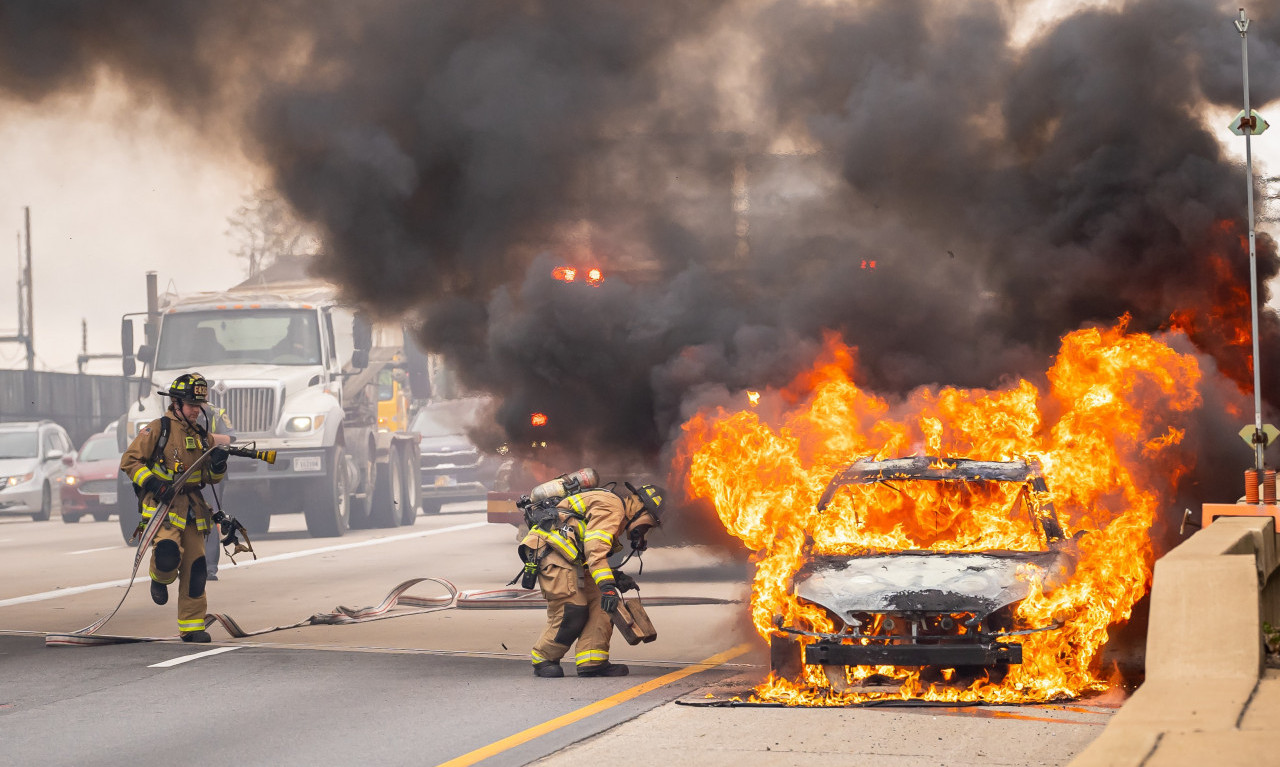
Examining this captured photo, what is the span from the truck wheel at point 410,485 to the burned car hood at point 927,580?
19186 millimetres

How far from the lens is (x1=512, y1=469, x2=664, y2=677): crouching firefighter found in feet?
28.6

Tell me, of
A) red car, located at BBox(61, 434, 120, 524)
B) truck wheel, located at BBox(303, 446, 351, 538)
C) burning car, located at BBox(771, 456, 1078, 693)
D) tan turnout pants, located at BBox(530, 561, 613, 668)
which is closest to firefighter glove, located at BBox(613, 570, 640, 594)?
tan turnout pants, located at BBox(530, 561, 613, 668)

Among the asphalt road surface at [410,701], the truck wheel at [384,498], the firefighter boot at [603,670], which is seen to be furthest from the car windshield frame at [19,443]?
the firefighter boot at [603,670]

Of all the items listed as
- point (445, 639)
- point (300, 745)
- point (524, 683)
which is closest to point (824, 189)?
point (445, 639)

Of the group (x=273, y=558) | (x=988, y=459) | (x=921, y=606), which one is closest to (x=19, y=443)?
(x=273, y=558)

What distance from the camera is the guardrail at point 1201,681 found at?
4926 millimetres

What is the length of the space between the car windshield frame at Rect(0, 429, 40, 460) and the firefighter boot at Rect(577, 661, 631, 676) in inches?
921

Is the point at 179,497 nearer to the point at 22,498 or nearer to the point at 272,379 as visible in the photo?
the point at 272,379

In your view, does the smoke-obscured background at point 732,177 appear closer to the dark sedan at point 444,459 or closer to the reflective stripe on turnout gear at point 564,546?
the reflective stripe on turnout gear at point 564,546

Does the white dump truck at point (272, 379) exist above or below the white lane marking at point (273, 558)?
above

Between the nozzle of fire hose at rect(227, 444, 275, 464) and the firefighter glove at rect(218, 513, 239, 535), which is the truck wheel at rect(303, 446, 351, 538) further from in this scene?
the firefighter glove at rect(218, 513, 239, 535)

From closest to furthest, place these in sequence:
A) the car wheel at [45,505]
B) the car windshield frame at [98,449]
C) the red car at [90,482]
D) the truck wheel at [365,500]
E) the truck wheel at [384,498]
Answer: the truck wheel at [365,500] → the truck wheel at [384,498] → the red car at [90,482] → the car windshield frame at [98,449] → the car wheel at [45,505]

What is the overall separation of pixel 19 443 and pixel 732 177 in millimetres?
19892

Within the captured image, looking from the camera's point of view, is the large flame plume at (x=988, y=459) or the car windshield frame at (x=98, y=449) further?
the car windshield frame at (x=98, y=449)
